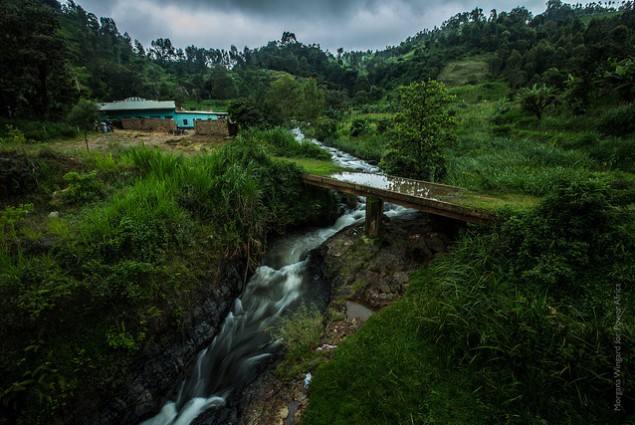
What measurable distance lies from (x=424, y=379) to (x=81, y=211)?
702cm

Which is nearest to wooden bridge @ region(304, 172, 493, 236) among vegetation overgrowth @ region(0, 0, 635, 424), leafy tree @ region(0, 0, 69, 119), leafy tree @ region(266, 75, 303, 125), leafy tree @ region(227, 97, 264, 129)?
vegetation overgrowth @ region(0, 0, 635, 424)

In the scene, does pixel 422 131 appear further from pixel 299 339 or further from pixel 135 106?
pixel 135 106

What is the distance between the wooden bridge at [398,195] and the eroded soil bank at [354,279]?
72 cm

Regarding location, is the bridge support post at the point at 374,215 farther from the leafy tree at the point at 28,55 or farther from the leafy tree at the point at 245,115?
the leafy tree at the point at 28,55

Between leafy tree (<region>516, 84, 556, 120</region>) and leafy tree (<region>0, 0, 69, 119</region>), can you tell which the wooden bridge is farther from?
leafy tree (<region>0, 0, 69, 119</region>)

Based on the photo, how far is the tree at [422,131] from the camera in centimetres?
910

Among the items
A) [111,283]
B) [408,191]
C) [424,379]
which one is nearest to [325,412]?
[424,379]

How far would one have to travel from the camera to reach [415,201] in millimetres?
6754

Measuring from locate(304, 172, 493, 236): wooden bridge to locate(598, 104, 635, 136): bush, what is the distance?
9.76m

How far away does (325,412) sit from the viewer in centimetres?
349

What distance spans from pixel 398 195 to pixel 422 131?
3684mm

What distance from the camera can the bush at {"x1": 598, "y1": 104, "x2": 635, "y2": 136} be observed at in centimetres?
1101

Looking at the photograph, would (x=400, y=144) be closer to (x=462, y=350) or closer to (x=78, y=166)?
(x=462, y=350)

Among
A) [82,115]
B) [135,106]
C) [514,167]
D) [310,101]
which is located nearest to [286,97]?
[310,101]
